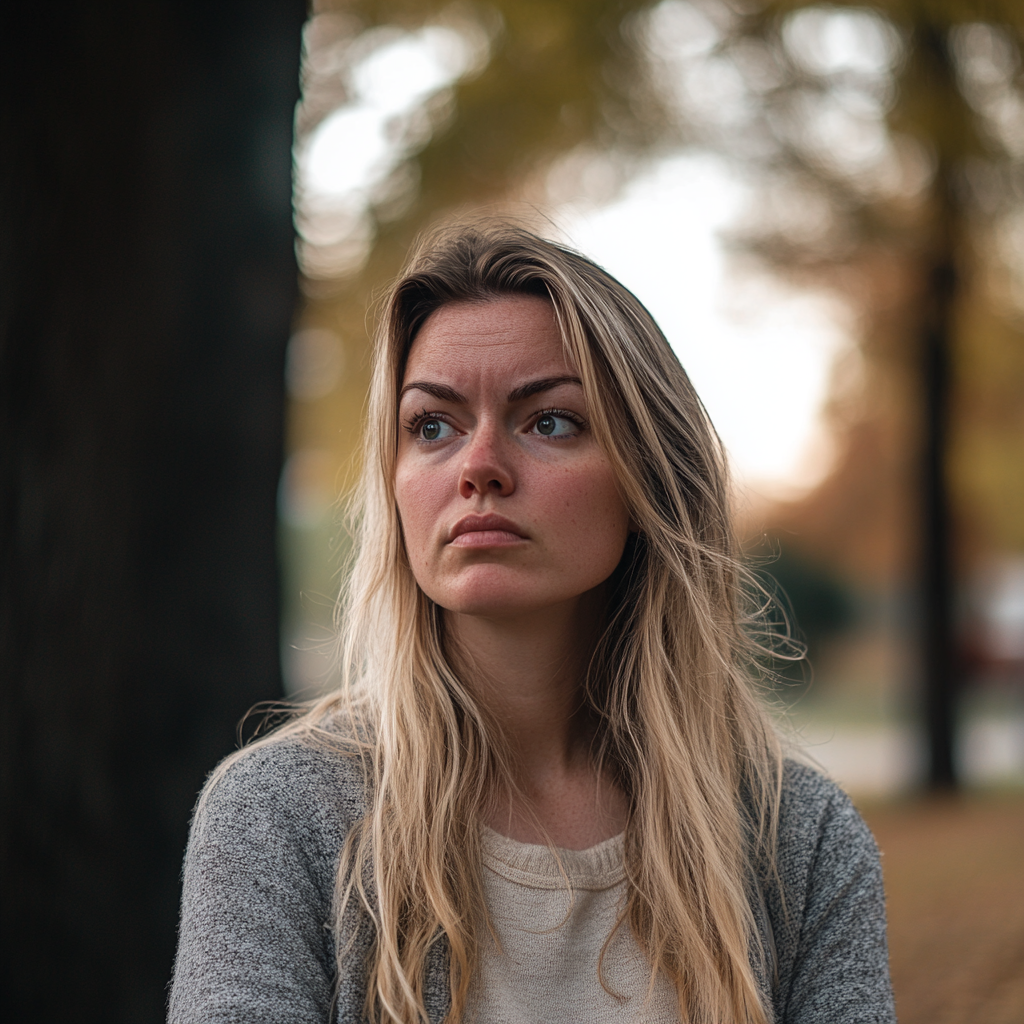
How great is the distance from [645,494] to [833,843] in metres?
0.86

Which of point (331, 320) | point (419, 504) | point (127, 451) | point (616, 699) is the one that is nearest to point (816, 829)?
point (616, 699)

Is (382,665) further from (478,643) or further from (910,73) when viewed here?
(910,73)

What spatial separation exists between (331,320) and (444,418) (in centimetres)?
749

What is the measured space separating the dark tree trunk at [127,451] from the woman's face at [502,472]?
157 cm

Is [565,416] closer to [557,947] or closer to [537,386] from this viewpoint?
[537,386]

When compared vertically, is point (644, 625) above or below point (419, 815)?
above

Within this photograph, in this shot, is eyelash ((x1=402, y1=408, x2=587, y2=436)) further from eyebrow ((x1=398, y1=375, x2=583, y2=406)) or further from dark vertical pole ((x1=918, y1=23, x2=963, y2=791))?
dark vertical pole ((x1=918, y1=23, x2=963, y2=791))

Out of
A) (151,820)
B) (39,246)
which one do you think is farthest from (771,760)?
(39,246)

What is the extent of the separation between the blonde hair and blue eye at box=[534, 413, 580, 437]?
0.06 meters

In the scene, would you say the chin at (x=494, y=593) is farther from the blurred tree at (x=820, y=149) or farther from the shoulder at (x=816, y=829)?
the blurred tree at (x=820, y=149)

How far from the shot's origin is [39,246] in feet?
11.1

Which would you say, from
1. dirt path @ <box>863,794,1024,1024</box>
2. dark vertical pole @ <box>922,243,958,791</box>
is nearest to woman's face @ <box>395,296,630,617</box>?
dirt path @ <box>863,794,1024,1024</box>

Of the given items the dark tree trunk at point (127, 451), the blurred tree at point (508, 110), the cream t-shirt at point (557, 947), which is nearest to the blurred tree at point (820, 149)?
the blurred tree at point (508, 110)

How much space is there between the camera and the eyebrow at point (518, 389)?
7.29 ft
